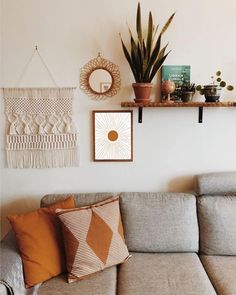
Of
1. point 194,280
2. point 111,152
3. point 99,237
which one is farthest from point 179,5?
point 194,280

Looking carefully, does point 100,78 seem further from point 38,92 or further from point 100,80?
point 38,92

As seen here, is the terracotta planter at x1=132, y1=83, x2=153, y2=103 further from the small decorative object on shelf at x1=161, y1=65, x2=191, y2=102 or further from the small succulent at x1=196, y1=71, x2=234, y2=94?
the small succulent at x1=196, y1=71, x2=234, y2=94

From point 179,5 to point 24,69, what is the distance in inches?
47.7

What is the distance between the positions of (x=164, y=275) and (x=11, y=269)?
33.4 inches

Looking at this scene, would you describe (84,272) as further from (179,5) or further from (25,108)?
(179,5)

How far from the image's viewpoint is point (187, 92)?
217 cm

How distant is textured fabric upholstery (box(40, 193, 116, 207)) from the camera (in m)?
2.12

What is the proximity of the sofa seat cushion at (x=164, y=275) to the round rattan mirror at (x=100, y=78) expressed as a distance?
3.82 ft

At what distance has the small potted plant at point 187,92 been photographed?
2173mm

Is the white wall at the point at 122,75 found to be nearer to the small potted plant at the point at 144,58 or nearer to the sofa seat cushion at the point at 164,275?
the small potted plant at the point at 144,58

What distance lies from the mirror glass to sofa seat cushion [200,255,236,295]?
1357 millimetres

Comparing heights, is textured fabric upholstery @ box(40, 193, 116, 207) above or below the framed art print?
below

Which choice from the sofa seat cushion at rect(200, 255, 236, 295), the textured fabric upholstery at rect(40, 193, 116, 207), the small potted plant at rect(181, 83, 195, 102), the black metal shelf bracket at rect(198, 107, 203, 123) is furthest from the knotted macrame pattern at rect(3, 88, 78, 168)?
the sofa seat cushion at rect(200, 255, 236, 295)

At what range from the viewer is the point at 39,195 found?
2.40 m
